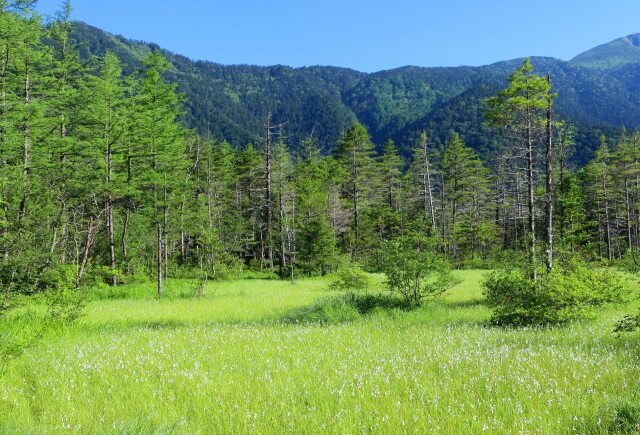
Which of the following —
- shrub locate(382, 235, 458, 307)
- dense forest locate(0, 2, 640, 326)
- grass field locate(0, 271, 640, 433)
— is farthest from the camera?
dense forest locate(0, 2, 640, 326)

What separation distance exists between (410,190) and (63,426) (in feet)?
211

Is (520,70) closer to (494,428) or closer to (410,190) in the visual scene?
(494,428)

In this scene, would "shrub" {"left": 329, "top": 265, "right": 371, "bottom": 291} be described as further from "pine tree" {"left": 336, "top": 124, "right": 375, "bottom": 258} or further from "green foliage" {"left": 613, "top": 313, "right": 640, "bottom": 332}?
"pine tree" {"left": 336, "top": 124, "right": 375, "bottom": 258}

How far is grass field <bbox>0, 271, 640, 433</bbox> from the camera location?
13.4 ft

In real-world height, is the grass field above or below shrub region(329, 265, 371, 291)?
above

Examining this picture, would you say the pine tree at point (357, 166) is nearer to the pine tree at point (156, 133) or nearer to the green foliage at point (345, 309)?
the pine tree at point (156, 133)

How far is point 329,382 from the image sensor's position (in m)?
5.43

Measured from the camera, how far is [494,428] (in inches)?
148

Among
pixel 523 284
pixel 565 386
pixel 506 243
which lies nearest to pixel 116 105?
pixel 523 284

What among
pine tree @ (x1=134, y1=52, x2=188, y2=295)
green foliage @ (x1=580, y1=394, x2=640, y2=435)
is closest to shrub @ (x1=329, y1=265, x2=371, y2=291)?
pine tree @ (x1=134, y1=52, x2=188, y2=295)

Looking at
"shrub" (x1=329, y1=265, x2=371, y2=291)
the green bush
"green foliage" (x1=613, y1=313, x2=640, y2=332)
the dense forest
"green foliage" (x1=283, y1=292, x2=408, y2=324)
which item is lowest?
"shrub" (x1=329, y1=265, x2=371, y2=291)

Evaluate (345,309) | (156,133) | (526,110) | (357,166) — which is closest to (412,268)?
(345,309)

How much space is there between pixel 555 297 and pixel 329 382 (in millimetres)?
7512

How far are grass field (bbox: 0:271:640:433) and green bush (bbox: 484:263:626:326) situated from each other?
0.82 metres
